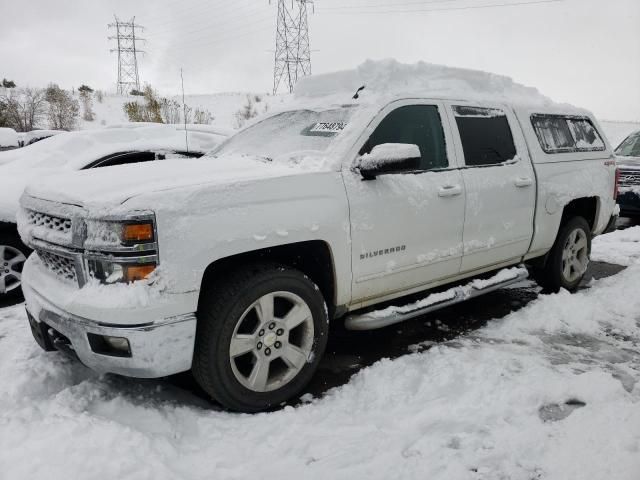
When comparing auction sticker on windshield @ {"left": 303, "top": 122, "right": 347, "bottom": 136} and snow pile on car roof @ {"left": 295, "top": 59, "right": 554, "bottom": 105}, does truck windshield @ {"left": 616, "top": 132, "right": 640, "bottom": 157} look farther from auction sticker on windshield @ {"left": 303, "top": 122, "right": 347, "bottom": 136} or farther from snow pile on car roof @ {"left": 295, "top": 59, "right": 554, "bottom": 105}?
auction sticker on windshield @ {"left": 303, "top": 122, "right": 347, "bottom": 136}

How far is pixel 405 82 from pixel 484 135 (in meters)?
0.81

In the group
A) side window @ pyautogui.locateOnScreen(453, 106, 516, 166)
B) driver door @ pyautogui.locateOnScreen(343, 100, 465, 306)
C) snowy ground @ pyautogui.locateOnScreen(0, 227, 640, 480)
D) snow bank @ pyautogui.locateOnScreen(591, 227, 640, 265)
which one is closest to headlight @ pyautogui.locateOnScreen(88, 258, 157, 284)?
snowy ground @ pyautogui.locateOnScreen(0, 227, 640, 480)

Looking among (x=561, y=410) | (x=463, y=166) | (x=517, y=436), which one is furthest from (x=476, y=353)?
(x=463, y=166)

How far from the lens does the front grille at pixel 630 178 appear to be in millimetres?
8945

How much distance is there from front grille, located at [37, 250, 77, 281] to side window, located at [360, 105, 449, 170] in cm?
190

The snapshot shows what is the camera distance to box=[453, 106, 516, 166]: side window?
3.92 metres

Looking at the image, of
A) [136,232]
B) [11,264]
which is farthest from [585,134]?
[11,264]

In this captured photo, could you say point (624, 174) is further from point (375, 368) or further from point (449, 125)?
point (375, 368)

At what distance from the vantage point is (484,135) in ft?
13.4

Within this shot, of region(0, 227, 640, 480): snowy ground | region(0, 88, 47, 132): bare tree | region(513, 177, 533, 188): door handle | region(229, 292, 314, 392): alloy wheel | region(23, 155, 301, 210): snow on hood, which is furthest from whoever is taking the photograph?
region(0, 88, 47, 132): bare tree

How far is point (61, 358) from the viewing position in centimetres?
326

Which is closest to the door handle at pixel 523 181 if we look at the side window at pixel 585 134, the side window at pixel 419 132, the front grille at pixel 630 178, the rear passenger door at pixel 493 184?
the rear passenger door at pixel 493 184

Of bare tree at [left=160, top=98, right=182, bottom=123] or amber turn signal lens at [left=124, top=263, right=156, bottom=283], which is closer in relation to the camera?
amber turn signal lens at [left=124, top=263, right=156, bottom=283]

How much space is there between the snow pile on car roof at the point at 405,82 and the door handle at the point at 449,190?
Result: 0.69m
